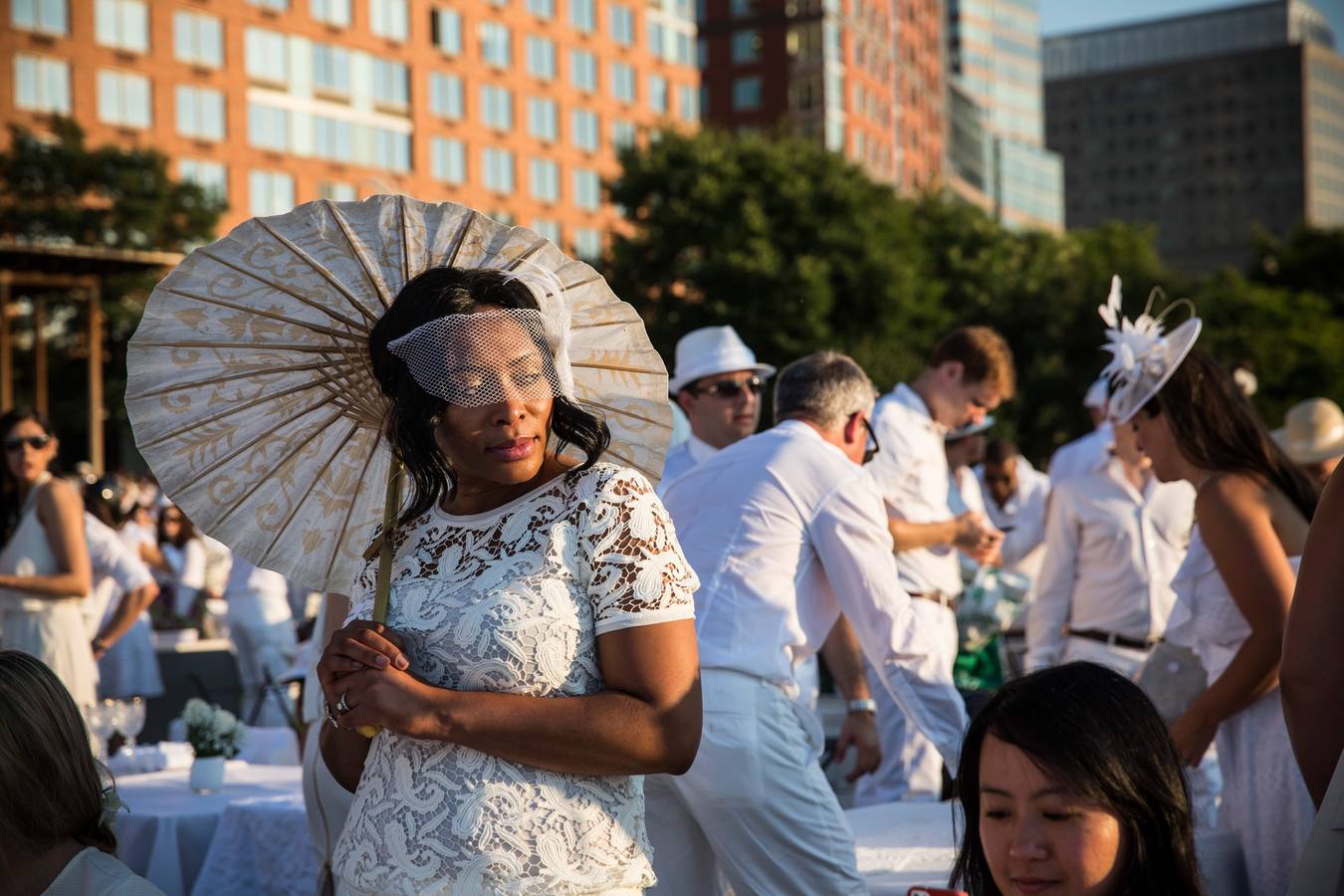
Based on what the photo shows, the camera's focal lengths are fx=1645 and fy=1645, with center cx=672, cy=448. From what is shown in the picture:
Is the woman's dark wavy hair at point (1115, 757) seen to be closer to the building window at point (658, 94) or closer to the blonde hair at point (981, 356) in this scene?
the blonde hair at point (981, 356)

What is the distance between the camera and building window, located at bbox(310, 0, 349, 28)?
62.8 m

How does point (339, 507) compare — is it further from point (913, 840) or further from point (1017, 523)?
point (1017, 523)

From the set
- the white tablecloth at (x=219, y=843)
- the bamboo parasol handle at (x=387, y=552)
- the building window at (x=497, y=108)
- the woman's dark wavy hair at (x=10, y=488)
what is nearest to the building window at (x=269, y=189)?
the building window at (x=497, y=108)

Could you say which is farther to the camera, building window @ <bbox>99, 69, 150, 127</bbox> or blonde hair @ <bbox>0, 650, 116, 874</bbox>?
building window @ <bbox>99, 69, 150, 127</bbox>

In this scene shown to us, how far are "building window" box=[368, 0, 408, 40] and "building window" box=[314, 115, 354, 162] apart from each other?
4.36 metres

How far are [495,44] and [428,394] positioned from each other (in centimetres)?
6881

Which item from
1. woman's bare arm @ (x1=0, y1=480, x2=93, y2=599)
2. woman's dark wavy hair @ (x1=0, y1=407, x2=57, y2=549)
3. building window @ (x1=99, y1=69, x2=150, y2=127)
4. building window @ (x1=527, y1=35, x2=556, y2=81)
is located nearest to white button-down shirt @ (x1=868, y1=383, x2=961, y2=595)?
woman's bare arm @ (x1=0, y1=480, x2=93, y2=599)

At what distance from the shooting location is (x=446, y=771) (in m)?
2.65

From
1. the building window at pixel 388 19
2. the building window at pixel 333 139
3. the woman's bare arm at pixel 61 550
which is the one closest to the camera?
the woman's bare arm at pixel 61 550

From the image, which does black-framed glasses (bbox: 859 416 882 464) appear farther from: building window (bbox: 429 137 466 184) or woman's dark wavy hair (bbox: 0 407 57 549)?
building window (bbox: 429 137 466 184)

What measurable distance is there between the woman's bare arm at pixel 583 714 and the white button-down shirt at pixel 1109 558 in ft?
18.7

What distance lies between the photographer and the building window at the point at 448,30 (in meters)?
66.8

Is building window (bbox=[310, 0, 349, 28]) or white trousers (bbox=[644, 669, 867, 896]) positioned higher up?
building window (bbox=[310, 0, 349, 28])

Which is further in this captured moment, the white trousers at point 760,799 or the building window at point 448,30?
the building window at point 448,30
